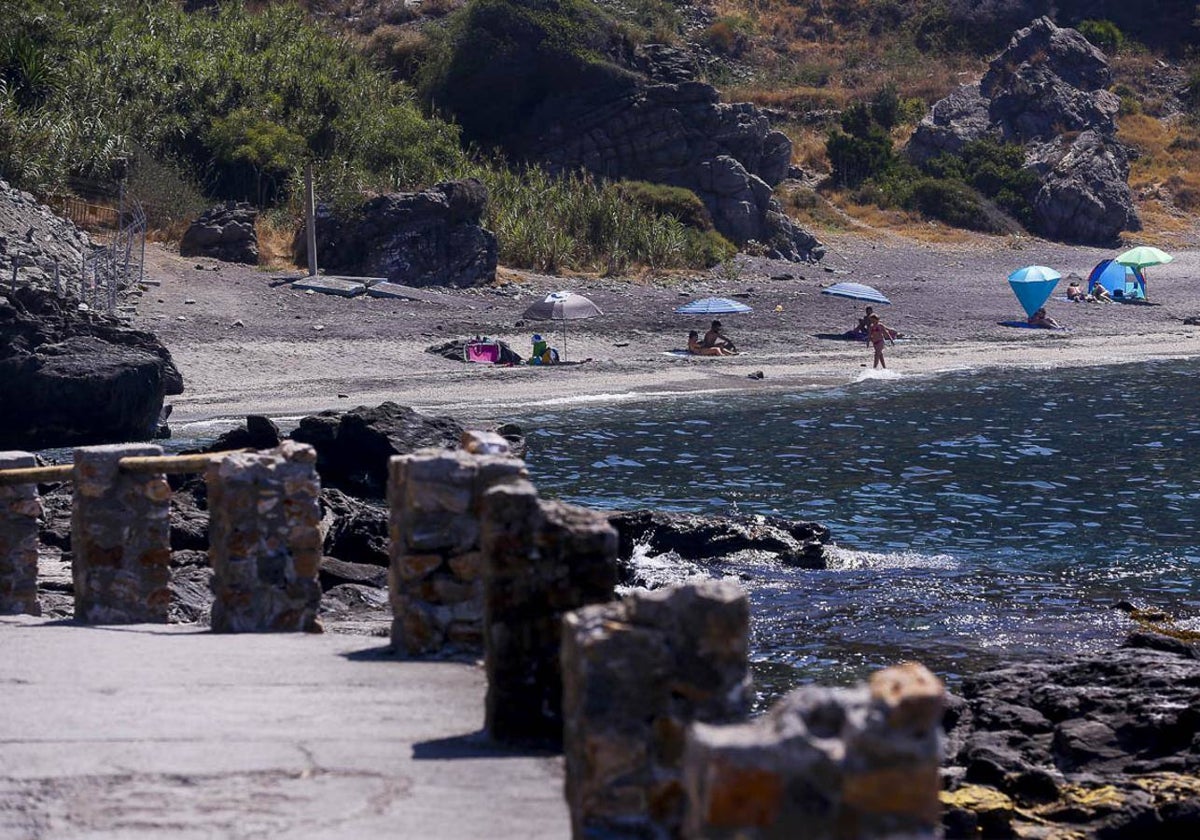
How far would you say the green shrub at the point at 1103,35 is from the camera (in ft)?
209

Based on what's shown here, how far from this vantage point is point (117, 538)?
32.7 feet

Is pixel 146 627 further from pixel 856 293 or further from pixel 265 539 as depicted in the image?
pixel 856 293

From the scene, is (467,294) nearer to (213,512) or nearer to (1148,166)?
(213,512)

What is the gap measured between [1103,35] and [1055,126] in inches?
411

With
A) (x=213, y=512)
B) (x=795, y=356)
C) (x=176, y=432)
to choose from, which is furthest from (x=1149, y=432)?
(x=213, y=512)

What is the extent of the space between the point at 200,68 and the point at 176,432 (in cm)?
1962

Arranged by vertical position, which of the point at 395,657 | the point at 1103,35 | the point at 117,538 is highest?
the point at 1103,35

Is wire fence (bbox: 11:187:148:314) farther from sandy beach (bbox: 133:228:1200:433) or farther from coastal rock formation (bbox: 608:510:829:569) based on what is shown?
coastal rock formation (bbox: 608:510:829:569)

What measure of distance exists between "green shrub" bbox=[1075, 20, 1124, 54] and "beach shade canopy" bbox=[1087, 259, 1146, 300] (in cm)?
2377

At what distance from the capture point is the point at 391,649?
8594mm

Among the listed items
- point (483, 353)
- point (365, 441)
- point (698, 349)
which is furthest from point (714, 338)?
point (365, 441)

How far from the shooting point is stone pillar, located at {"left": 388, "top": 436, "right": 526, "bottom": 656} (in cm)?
808

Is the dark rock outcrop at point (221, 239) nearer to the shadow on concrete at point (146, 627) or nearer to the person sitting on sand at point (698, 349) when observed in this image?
the person sitting on sand at point (698, 349)

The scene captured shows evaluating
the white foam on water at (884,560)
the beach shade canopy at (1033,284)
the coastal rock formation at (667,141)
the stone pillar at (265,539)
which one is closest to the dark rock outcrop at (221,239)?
the coastal rock formation at (667,141)
